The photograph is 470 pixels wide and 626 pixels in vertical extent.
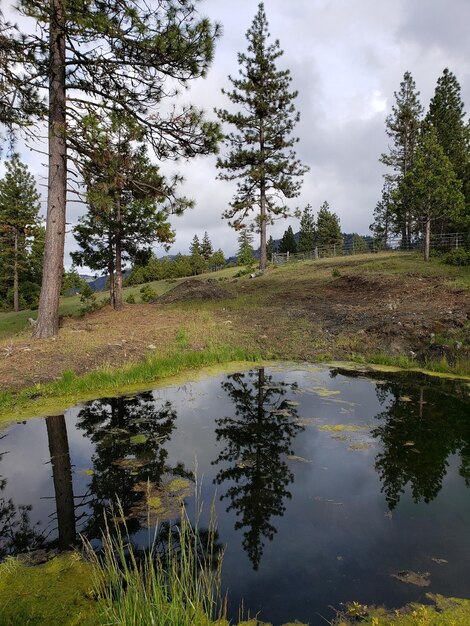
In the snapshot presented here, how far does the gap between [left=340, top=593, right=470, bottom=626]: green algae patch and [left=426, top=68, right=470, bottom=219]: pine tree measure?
37085mm

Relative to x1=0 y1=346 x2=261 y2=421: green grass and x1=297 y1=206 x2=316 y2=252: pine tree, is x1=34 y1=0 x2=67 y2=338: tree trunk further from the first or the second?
x1=297 y1=206 x2=316 y2=252: pine tree

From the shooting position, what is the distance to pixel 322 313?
15.2m

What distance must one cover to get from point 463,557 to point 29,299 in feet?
153

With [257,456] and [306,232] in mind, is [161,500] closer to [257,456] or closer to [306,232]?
[257,456]

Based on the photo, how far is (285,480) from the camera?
4.60 metres

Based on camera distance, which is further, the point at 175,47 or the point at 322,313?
the point at 322,313

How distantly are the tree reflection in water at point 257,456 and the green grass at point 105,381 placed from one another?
186 cm

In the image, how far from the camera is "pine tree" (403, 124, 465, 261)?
77.3 ft

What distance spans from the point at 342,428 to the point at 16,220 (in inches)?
1616

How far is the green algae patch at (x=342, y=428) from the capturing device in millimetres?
5953

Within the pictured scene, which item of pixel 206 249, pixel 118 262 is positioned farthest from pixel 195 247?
pixel 118 262

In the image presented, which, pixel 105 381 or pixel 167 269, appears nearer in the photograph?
pixel 105 381

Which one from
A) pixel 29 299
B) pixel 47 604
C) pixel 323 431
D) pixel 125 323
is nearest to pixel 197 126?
pixel 125 323

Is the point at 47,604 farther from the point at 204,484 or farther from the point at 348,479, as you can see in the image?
the point at 348,479
